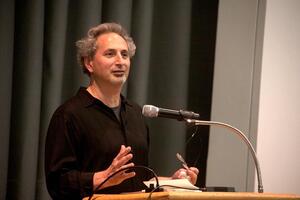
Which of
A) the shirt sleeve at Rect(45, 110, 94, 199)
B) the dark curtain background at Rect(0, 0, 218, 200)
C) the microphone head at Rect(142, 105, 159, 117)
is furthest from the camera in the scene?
the dark curtain background at Rect(0, 0, 218, 200)

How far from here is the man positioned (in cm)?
181

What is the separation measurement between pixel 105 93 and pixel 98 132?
20 centimetres

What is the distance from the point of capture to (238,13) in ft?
9.43

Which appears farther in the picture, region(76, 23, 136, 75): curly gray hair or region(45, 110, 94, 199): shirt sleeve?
region(76, 23, 136, 75): curly gray hair

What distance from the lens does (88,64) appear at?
212 cm

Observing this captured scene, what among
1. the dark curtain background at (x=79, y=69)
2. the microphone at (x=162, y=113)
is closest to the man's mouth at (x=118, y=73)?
the microphone at (x=162, y=113)

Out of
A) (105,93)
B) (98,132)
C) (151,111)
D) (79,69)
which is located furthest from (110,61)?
(79,69)

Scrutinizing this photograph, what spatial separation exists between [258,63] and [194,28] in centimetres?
54

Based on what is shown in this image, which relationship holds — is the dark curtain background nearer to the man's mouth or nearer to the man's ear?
the man's ear

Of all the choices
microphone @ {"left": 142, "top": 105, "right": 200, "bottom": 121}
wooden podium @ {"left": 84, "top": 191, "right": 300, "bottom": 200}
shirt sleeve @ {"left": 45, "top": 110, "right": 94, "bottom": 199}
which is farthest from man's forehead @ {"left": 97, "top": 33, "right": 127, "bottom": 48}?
wooden podium @ {"left": 84, "top": 191, "right": 300, "bottom": 200}

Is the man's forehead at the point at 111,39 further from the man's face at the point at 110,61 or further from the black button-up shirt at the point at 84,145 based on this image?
the black button-up shirt at the point at 84,145

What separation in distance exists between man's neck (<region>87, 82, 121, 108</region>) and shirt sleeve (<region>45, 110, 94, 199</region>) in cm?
20

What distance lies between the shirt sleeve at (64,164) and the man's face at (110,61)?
0.84ft

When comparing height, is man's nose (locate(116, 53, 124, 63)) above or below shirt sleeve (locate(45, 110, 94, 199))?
above
